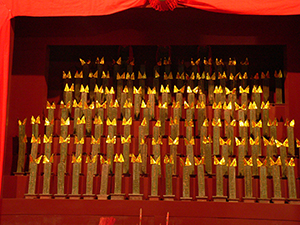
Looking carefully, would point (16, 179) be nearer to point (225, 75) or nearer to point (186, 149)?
point (186, 149)

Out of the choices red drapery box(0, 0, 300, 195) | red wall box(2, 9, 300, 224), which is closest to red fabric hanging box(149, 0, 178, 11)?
red drapery box(0, 0, 300, 195)

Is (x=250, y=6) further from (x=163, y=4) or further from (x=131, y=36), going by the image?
(x=131, y=36)

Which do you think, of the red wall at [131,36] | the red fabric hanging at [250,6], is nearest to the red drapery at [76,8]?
the red fabric hanging at [250,6]

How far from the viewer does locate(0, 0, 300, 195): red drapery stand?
2578mm

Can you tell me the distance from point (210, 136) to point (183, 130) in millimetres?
205

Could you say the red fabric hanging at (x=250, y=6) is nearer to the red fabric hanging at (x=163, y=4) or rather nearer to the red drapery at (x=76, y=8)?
the red drapery at (x=76, y=8)

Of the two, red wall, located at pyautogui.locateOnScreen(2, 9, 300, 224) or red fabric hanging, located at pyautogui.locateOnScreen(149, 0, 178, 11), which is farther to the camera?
red wall, located at pyautogui.locateOnScreen(2, 9, 300, 224)

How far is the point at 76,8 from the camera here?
2.63 meters

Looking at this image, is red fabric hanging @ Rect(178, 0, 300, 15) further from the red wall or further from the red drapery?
the red wall

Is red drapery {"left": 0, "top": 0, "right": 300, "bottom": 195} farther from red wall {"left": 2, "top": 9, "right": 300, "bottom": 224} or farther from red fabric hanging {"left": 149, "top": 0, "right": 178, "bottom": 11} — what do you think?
red wall {"left": 2, "top": 9, "right": 300, "bottom": 224}

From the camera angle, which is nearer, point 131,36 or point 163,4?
point 163,4

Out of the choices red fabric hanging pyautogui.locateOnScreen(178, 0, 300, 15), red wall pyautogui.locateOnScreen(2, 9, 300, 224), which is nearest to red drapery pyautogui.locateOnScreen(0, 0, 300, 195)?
red fabric hanging pyautogui.locateOnScreen(178, 0, 300, 15)

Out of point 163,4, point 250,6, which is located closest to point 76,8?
point 163,4

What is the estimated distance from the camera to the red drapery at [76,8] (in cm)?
258
